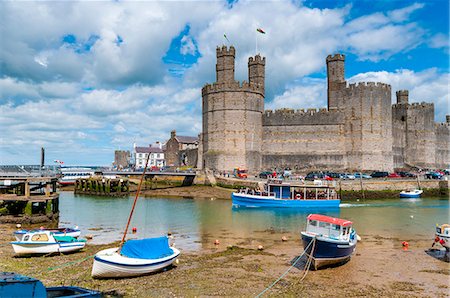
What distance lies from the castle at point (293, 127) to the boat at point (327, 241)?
34.1 meters

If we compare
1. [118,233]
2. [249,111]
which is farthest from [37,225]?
[249,111]

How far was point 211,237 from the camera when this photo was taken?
67.7ft

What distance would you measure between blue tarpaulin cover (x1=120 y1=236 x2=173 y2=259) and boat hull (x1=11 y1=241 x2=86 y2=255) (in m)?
4.52

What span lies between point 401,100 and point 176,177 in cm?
3694

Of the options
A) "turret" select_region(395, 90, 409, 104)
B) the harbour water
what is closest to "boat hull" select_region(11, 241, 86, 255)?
the harbour water

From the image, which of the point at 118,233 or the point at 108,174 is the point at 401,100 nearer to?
the point at 108,174

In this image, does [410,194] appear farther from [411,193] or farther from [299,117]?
[299,117]

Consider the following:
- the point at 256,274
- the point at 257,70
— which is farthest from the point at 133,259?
the point at 257,70

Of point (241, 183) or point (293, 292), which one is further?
point (241, 183)

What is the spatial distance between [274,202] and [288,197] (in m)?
1.66

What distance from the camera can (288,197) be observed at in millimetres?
36750

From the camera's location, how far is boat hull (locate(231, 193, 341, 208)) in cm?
3541

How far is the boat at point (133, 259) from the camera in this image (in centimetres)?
1248

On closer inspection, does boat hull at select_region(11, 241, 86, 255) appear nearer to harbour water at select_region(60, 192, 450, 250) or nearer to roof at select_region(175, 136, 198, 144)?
harbour water at select_region(60, 192, 450, 250)
